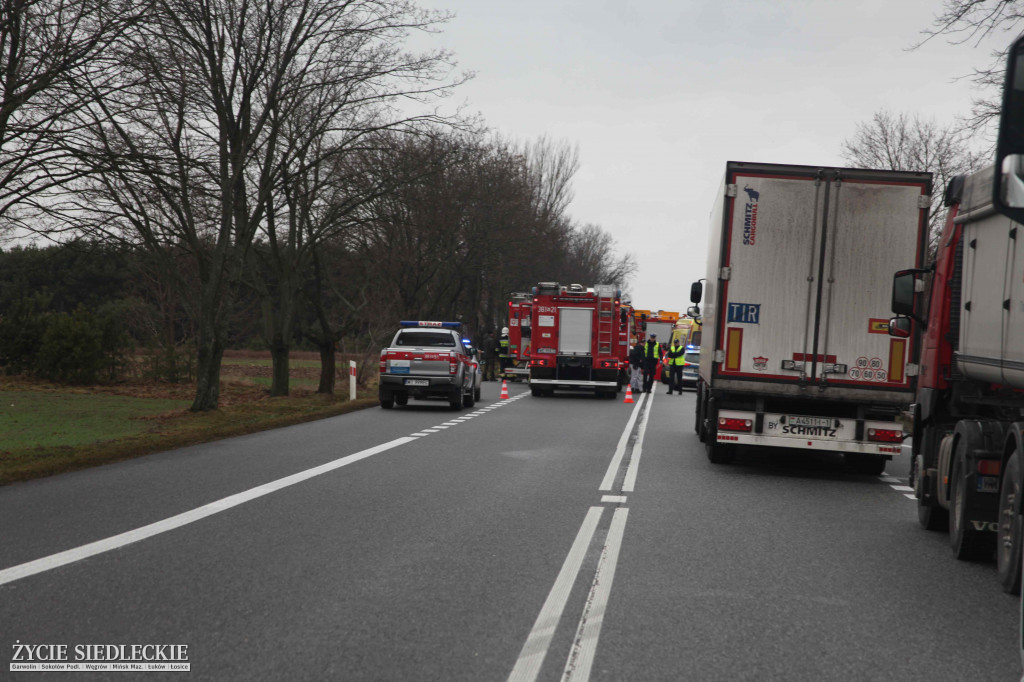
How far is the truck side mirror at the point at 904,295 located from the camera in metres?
9.93

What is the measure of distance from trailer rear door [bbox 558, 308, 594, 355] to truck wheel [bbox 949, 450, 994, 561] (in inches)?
972

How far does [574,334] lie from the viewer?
3303 cm

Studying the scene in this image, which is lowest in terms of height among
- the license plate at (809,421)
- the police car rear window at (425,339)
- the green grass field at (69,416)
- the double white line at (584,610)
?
the green grass field at (69,416)

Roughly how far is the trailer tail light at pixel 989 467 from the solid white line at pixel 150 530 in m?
5.81

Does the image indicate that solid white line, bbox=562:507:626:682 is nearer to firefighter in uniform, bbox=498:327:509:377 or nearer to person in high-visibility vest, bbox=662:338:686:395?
person in high-visibility vest, bbox=662:338:686:395

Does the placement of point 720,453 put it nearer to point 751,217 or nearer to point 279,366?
point 751,217

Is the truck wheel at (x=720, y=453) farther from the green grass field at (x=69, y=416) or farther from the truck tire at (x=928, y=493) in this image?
the green grass field at (x=69, y=416)

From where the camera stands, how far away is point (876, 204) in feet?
42.8

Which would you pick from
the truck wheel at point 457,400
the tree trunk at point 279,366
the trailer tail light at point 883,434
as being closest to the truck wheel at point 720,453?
the trailer tail light at point 883,434

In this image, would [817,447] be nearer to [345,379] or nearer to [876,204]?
[876,204]

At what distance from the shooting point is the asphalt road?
202 inches

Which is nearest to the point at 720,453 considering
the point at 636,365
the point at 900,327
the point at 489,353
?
the point at 900,327

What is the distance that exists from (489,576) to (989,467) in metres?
3.56

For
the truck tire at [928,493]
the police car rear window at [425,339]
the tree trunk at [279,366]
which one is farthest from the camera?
the tree trunk at [279,366]
